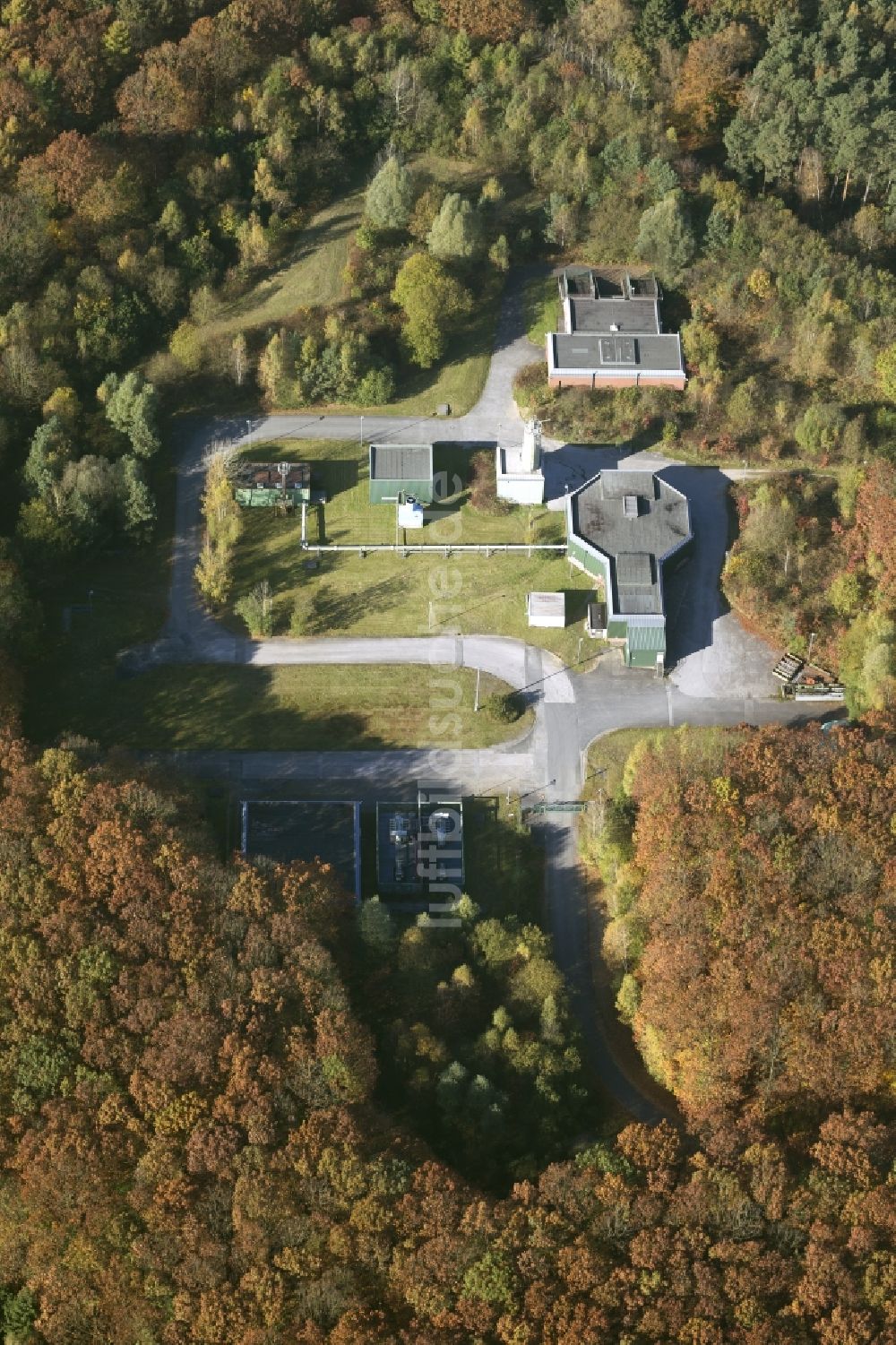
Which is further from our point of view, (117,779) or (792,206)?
(792,206)

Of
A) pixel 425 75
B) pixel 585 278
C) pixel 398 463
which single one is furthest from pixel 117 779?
pixel 425 75

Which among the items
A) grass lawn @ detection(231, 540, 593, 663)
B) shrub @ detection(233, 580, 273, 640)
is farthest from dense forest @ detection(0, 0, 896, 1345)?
grass lawn @ detection(231, 540, 593, 663)

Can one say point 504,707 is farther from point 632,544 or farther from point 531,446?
point 531,446

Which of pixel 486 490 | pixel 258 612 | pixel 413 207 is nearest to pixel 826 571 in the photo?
pixel 486 490

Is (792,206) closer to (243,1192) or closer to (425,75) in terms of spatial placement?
(425,75)

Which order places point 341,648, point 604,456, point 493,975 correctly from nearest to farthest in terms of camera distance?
point 493,975 → point 341,648 → point 604,456

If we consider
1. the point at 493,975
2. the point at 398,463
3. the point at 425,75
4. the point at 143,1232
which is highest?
the point at 425,75

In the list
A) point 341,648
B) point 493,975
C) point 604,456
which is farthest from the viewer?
point 604,456

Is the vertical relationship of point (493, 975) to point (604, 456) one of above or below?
below
